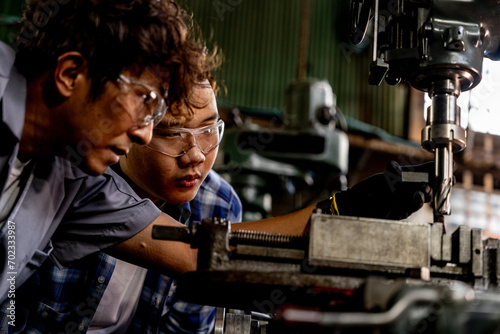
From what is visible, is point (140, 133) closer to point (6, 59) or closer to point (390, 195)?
point (6, 59)

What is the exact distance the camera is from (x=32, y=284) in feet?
5.10

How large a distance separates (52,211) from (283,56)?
4.38 m

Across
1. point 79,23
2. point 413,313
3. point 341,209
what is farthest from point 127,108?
point 413,313

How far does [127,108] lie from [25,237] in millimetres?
393

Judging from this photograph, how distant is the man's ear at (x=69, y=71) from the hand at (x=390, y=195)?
0.72 m

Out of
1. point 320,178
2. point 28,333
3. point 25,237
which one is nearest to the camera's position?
point 25,237

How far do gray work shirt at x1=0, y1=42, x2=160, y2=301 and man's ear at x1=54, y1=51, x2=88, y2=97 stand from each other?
0.26 feet

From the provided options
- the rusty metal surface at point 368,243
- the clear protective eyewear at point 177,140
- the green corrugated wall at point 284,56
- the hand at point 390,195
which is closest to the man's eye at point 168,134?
the clear protective eyewear at point 177,140

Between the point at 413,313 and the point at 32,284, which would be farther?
the point at 32,284

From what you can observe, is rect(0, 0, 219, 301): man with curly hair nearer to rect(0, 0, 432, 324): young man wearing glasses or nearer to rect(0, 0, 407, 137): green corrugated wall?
rect(0, 0, 432, 324): young man wearing glasses

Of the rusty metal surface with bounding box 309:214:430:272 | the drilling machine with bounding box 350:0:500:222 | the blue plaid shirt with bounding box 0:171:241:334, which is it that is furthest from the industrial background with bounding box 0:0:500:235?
the rusty metal surface with bounding box 309:214:430:272

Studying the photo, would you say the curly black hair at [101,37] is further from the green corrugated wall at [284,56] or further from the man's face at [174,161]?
the green corrugated wall at [284,56]

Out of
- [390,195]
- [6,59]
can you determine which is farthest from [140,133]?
[390,195]

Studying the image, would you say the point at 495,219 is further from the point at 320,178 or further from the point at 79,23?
the point at 79,23
